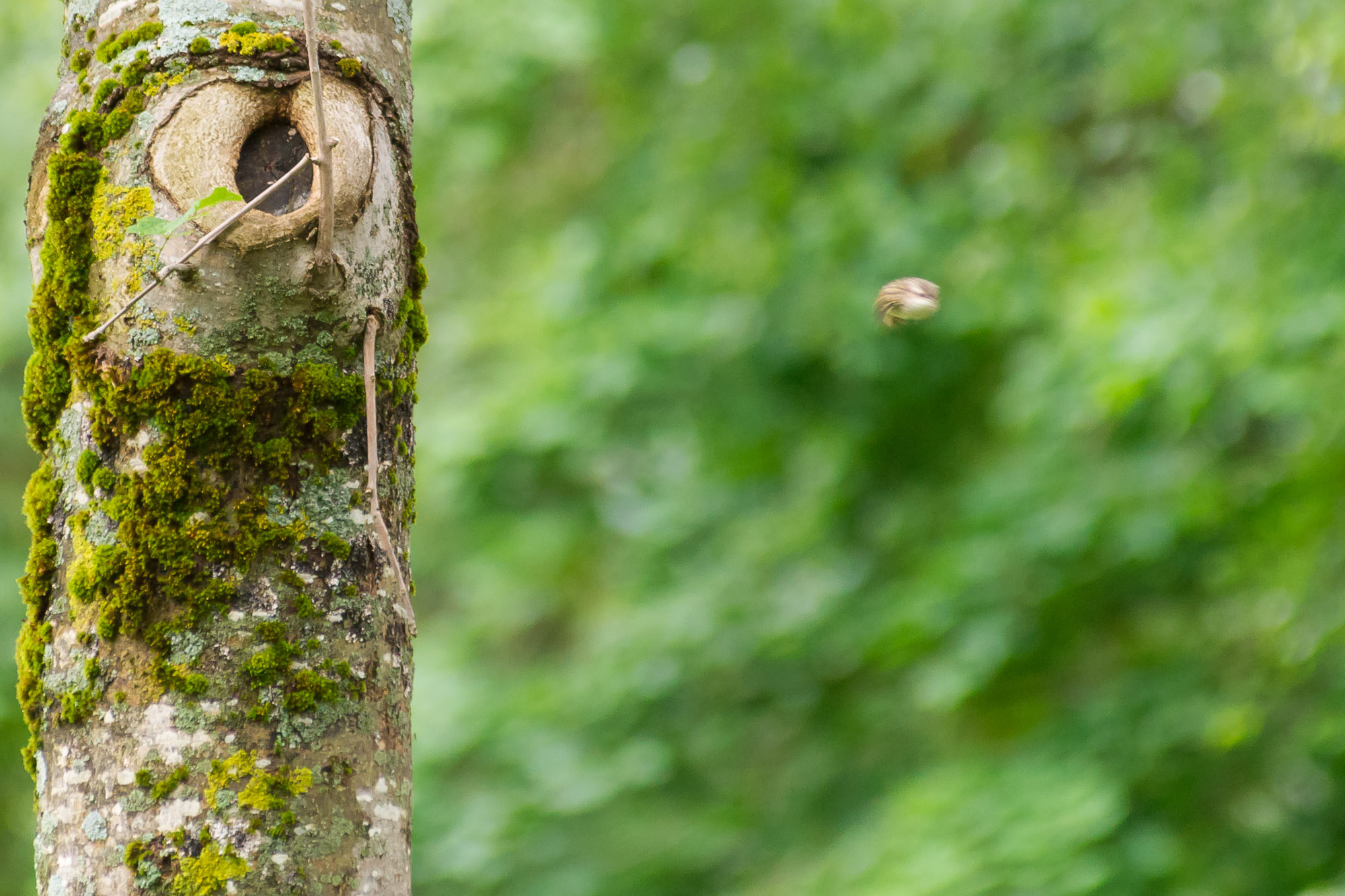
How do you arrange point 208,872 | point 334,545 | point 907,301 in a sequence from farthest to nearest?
point 907,301
point 334,545
point 208,872

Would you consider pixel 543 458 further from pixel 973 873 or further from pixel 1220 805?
pixel 1220 805

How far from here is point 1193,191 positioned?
454 centimetres

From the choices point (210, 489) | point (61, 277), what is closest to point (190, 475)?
point (210, 489)

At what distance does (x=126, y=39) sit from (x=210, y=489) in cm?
52

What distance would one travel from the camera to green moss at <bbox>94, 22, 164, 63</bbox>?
4.18 ft

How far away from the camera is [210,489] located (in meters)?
1.20

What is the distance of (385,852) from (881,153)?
4458mm

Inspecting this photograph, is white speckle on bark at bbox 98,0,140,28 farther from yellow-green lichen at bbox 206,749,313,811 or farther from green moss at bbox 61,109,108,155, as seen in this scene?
yellow-green lichen at bbox 206,749,313,811

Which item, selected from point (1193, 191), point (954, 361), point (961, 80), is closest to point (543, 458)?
point (954, 361)

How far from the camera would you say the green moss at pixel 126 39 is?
128cm

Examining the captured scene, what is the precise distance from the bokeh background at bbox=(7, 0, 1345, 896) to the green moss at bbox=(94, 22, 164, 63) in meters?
3.14

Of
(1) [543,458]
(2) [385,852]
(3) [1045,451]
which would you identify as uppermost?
(1) [543,458]

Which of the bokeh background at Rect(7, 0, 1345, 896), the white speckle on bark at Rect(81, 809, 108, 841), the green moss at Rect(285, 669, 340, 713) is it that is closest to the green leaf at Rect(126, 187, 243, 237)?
the green moss at Rect(285, 669, 340, 713)

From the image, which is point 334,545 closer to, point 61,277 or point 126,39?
point 61,277
